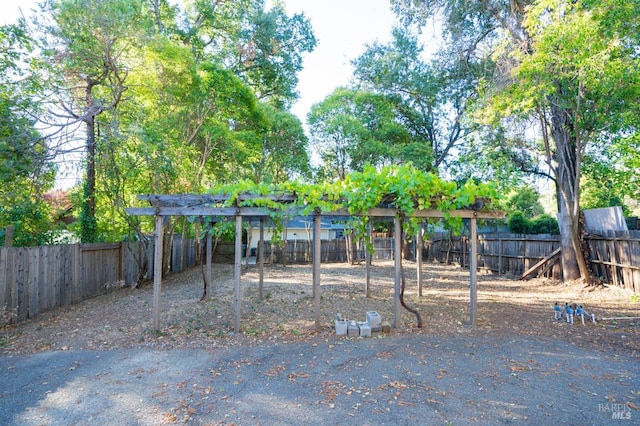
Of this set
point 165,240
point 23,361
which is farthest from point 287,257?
point 23,361

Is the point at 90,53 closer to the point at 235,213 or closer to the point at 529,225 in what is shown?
the point at 235,213

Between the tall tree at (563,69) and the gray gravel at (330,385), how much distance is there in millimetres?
5669

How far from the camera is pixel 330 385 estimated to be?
150 inches

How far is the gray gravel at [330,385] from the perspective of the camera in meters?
3.22

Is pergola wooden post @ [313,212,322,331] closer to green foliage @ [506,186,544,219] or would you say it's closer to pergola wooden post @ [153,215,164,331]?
pergola wooden post @ [153,215,164,331]

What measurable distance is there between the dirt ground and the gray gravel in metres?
0.02

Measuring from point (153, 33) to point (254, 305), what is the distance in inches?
306

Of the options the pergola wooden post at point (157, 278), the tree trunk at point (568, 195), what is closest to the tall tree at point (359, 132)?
the tree trunk at point (568, 195)

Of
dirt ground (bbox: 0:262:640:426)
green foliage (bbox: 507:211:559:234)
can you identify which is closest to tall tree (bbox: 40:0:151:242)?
dirt ground (bbox: 0:262:640:426)

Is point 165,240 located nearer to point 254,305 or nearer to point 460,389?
point 254,305

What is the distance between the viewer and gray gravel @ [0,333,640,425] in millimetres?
3225

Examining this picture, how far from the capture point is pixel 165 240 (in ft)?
36.2

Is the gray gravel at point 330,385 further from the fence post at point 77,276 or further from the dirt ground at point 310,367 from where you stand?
the fence post at point 77,276

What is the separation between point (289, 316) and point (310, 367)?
2.40 metres
